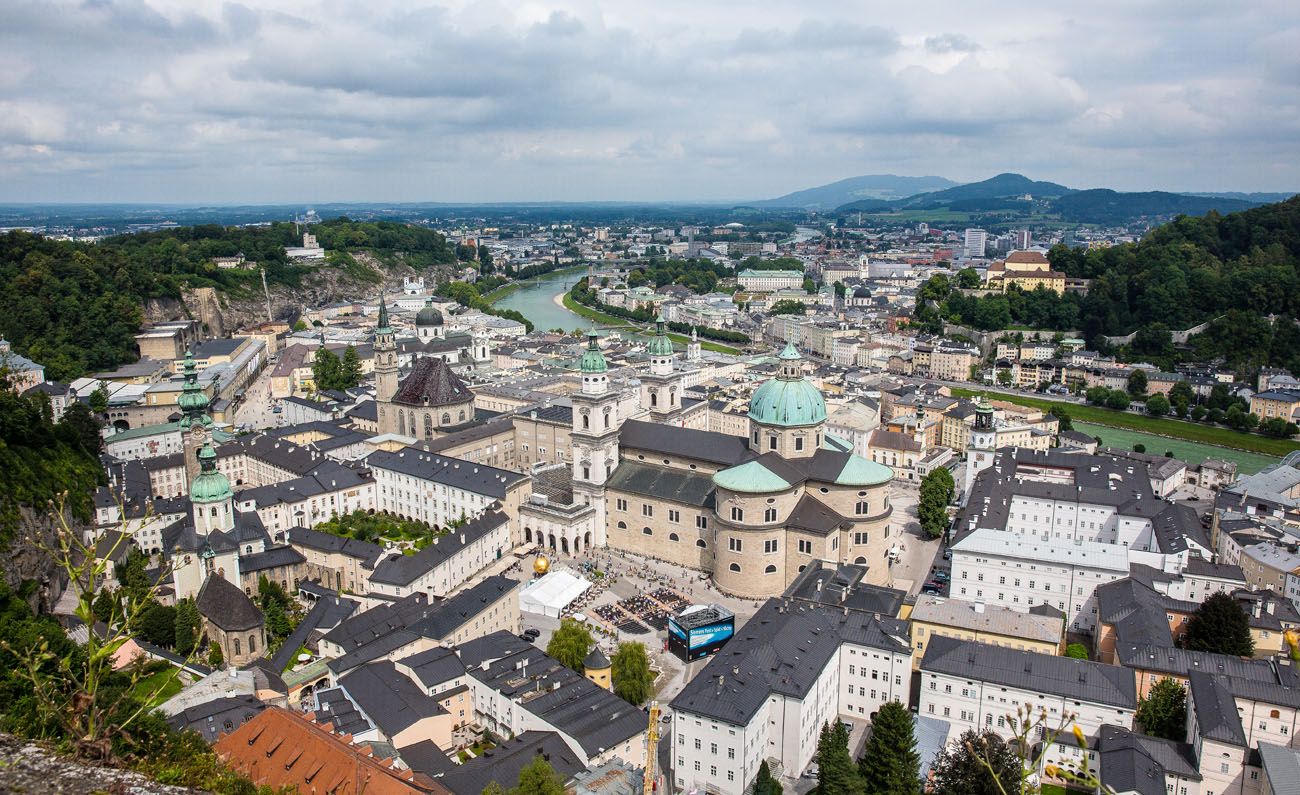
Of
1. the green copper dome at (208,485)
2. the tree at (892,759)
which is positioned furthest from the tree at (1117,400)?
the green copper dome at (208,485)

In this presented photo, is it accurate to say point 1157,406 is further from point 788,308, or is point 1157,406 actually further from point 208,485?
point 208,485

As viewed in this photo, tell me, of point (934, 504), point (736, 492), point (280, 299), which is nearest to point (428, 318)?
point (280, 299)

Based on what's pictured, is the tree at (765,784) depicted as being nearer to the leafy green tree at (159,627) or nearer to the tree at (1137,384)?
the leafy green tree at (159,627)

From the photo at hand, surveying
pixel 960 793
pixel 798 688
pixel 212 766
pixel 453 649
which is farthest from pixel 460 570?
pixel 212 766

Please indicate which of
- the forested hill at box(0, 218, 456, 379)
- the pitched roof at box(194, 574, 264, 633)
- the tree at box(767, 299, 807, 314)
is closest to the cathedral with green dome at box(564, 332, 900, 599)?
the pitched roof at box(194, 574, 264, 633)

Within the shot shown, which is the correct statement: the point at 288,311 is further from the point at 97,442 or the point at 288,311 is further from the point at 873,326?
the point at 873,326
